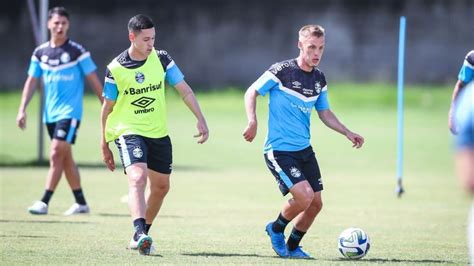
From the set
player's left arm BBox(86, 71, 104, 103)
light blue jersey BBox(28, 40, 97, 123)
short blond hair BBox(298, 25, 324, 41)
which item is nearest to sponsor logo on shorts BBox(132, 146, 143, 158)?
short blond hair BBox(298, 25, 324, 41)

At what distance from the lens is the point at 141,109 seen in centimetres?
929

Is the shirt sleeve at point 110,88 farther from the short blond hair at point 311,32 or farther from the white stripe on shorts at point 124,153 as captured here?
the short blond hair at point 311,32

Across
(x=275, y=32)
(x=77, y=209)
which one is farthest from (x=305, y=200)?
(x=275, y=32)

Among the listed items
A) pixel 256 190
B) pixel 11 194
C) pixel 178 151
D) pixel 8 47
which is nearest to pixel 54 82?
pixel 11 194

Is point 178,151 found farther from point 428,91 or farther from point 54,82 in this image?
point 428,91

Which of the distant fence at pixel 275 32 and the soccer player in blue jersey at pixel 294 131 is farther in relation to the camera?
the distant fence at pixel 275 32

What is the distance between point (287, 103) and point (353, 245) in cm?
137

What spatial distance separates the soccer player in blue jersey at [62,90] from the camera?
1255 centimetres

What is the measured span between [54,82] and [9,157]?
8832 millimetres

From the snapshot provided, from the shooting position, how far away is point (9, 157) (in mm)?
21172

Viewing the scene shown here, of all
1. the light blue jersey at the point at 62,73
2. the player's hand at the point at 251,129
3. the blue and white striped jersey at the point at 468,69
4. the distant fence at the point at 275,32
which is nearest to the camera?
the player's hand at the point at 251,129

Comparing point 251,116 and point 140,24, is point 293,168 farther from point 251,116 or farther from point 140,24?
point 140,24

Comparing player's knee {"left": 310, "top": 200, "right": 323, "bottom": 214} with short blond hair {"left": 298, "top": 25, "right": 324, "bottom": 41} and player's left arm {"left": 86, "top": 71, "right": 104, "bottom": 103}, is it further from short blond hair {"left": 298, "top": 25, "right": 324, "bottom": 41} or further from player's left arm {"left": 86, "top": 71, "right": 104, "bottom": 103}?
player's left arm {"left": 86, "top": 71, "right": 104, "bottom": 103}

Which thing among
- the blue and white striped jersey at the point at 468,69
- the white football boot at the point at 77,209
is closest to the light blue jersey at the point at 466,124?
the blue and white striped jersey at the point at 468,69
